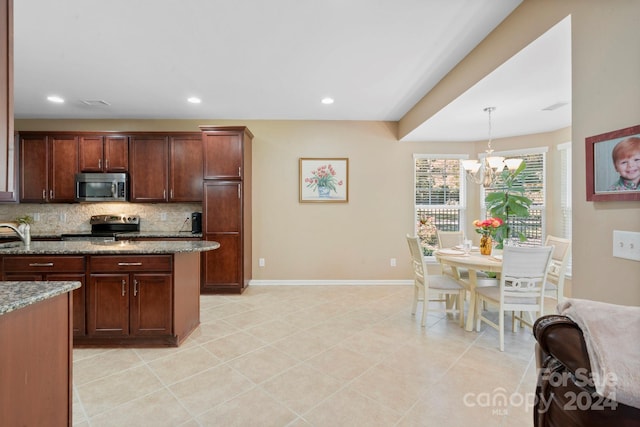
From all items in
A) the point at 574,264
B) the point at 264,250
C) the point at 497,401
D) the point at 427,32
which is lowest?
the point at 497,401

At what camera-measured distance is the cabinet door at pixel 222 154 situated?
405cm

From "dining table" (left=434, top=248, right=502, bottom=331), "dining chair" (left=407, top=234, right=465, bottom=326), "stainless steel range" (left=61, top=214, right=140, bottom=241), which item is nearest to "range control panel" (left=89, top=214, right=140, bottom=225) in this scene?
"stainless steel range" (left=61, top=214, right=140, bottom=241)

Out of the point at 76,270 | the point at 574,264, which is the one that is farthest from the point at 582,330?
the point at 76,270

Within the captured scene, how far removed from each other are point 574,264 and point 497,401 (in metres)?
1.04

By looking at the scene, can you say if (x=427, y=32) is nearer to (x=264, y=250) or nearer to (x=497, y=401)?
(x=497, y=401)

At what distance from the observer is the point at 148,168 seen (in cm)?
422

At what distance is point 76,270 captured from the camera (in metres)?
2.50

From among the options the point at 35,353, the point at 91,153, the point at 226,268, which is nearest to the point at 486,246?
the point at 226,268

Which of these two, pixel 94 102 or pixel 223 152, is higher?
pixel 94 102

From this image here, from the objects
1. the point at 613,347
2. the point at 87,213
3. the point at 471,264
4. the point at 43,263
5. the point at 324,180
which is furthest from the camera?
the point at 324,180

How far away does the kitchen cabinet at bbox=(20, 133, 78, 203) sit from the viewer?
4160 millimetres

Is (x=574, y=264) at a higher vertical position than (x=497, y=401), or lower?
higher

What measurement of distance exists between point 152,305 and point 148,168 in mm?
2470

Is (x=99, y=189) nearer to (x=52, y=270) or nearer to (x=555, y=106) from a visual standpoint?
(x=52, y=270)
